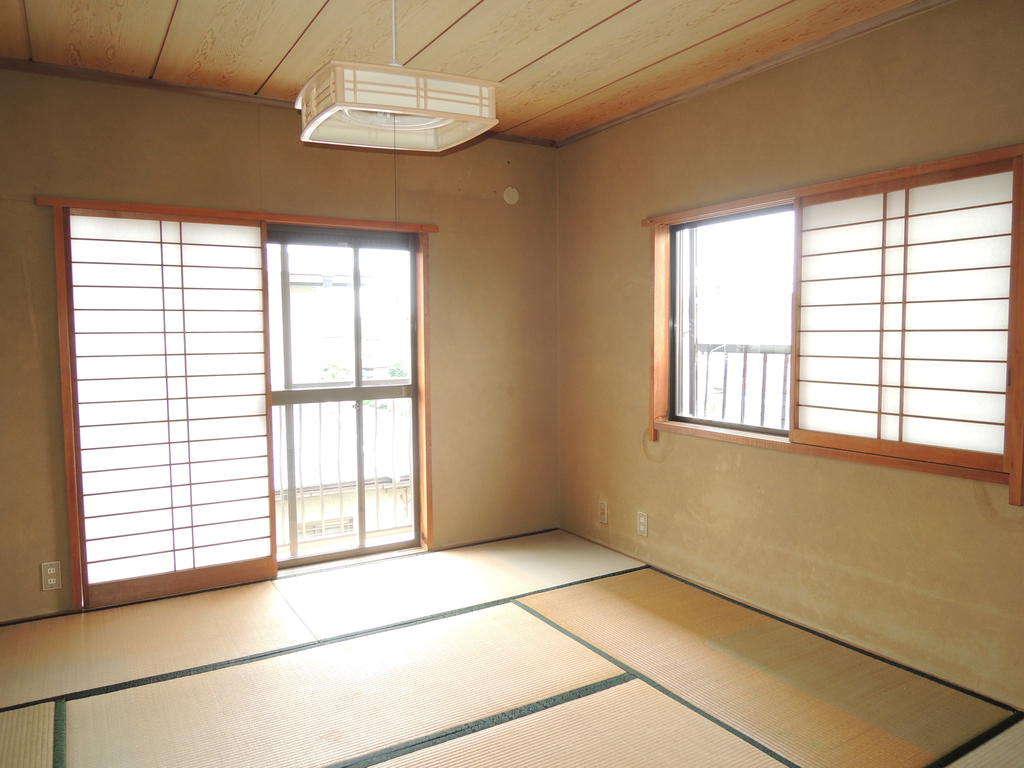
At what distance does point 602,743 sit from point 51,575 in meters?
2.84

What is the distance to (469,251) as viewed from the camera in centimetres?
455

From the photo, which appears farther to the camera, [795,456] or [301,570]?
[301,570]

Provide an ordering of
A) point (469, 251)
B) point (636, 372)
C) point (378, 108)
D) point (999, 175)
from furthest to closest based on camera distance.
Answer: point (469, 251) → point (636, 372) → point (999, 175) → point (378, 108)

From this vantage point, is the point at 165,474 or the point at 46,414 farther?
the point at 165,474

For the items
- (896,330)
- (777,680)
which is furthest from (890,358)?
(777,680)

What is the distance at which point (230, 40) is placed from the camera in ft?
9.99

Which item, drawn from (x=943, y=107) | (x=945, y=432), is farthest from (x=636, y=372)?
(x=943, y=107)

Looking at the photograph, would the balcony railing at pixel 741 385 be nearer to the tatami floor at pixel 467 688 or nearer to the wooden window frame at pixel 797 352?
A: the wooden window frame at pixel 797 352

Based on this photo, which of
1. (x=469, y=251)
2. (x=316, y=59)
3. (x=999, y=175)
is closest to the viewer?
(x=999, y=175)

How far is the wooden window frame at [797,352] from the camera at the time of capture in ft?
8.22

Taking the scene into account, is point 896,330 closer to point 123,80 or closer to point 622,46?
point 622,46

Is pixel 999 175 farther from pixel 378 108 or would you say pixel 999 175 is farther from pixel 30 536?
pixel 30 536

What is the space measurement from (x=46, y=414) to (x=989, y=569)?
4.21 meters

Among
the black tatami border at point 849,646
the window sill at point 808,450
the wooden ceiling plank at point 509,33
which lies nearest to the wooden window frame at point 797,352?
the window sill at point 808,450
